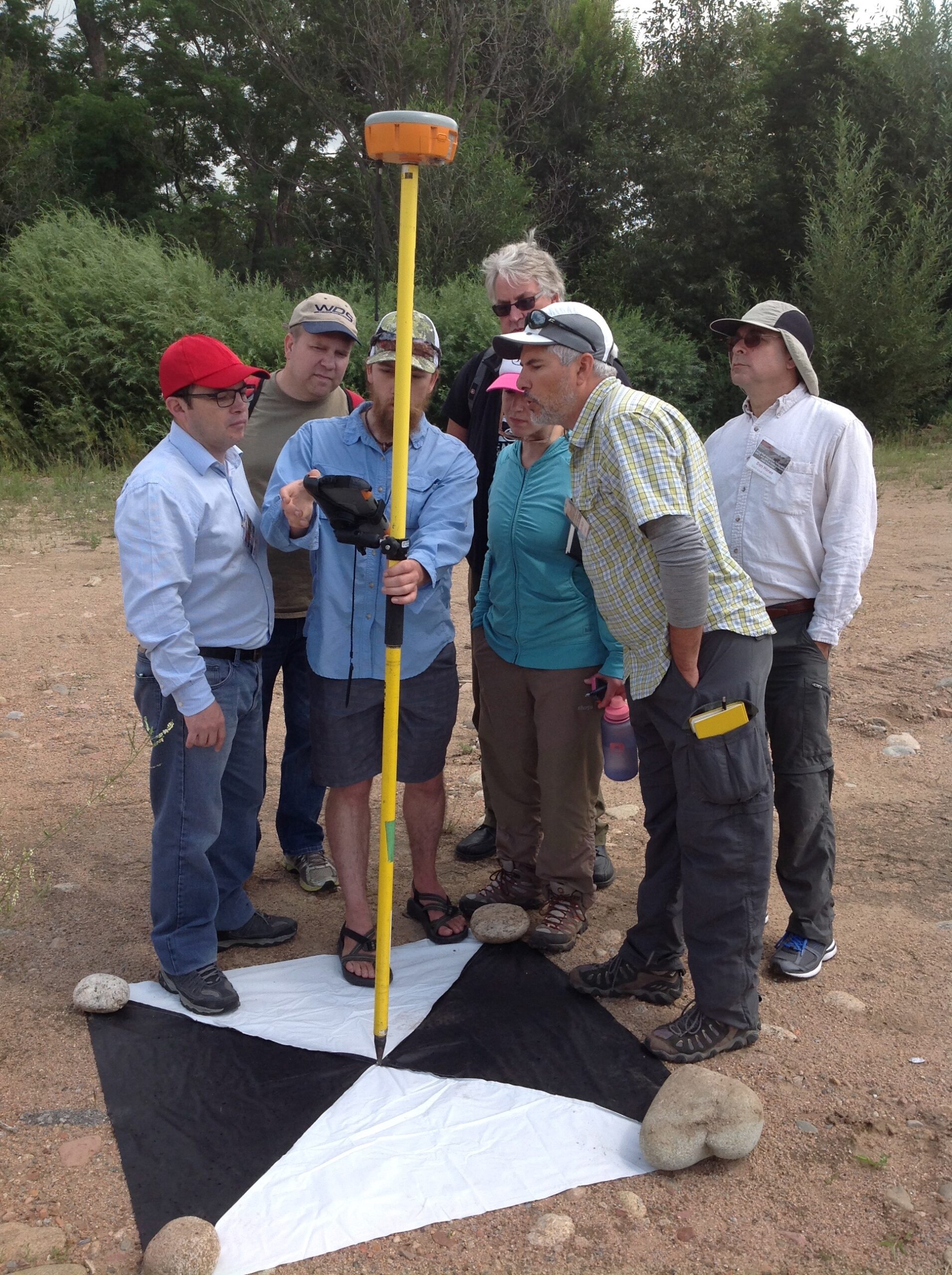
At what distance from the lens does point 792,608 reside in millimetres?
3420

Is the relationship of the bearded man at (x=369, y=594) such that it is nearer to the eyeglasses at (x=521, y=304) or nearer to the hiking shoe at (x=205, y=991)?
the hiking shoe at (x=205, y=991)

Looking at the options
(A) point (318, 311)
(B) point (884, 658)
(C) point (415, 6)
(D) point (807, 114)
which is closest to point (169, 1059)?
(A) point (318, 311)

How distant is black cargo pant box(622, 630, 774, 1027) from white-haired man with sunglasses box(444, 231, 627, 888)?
3.54 ft

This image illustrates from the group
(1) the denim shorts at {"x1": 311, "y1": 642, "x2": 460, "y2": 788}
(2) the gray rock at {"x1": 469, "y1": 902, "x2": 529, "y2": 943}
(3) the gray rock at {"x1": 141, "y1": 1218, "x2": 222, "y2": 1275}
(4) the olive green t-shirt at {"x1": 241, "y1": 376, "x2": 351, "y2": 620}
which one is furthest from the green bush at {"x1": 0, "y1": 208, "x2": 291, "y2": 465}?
(3) the gray rock at {"x1": 141, "y1": 1218, "x2": 222, "y2": 1275}

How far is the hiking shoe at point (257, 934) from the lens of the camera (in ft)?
12.4

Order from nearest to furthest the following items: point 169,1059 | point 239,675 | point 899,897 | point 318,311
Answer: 1. point 169,1059
2. point 239,675
3. point 318,311
4. point 899,897

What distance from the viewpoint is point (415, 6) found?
757 inches

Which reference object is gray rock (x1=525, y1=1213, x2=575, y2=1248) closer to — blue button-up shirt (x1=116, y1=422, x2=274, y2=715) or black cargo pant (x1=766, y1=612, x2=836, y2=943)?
black cargo pant (x1=766, y1=612, x2=836, y2=943)

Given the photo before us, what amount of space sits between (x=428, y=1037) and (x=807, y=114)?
24.5 metres

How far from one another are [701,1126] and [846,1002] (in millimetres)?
964

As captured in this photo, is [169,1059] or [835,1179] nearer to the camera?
[835,1179]

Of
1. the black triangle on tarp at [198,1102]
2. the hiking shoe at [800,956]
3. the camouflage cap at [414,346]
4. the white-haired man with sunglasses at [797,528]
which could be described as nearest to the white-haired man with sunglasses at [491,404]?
the white-haired man with sunglasses at [797,528]

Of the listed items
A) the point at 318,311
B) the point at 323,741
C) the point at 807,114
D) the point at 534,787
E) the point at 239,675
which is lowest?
the point at 534,787

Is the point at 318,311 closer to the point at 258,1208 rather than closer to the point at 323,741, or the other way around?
the point at 323,741
